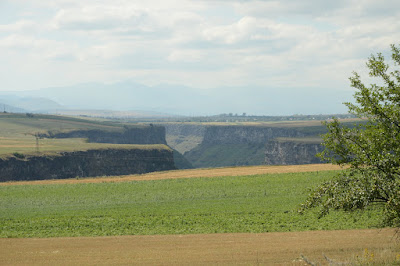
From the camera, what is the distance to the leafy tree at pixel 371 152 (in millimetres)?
21094

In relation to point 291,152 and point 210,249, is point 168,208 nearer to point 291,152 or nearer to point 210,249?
point 210,249

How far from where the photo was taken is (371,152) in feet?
71.1

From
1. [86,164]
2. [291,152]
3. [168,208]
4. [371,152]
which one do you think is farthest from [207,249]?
[291,152]

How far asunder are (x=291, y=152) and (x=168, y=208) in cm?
13677

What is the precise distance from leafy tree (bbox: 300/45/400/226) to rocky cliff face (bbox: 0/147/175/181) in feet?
289

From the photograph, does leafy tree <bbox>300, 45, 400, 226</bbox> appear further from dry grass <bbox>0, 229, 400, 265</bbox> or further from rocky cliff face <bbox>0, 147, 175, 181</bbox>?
rocky cliff face <bbox>0, 147, 175, 181</bbox>

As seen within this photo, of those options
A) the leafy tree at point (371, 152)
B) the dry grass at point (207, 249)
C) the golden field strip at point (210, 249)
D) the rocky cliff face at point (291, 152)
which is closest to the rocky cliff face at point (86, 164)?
the rocky cliff face at point (291, 152)

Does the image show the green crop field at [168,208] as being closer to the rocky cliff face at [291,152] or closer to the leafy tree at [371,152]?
the leafy tree at [371,152]

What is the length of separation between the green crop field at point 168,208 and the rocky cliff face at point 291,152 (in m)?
108

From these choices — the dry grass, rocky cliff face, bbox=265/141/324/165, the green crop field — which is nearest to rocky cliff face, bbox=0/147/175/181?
the green crop field

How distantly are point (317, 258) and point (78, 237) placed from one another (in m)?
15.3

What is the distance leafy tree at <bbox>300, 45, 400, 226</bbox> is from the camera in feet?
69.2

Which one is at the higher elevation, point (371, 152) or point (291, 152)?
point (371, 152)

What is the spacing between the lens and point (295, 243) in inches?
1126
